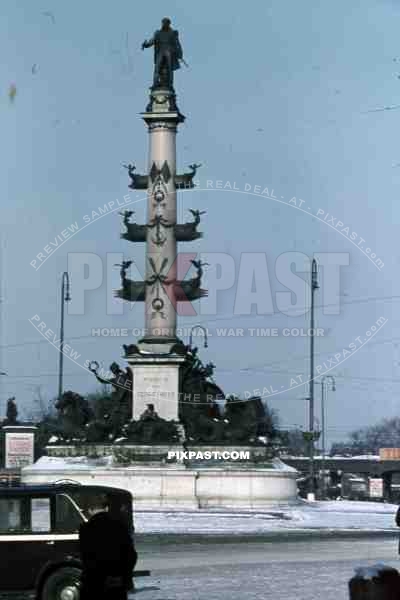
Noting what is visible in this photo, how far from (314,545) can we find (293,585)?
11187mm

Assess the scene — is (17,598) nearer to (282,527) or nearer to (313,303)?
(282,527)

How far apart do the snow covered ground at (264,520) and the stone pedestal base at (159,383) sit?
8.25 metres

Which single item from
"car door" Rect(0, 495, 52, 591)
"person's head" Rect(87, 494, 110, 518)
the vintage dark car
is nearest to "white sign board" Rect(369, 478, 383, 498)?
"person's head" Rect(87, 494, 110, 518)

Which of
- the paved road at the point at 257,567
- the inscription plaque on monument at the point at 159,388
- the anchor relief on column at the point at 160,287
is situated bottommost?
the paved road at the point at 257,567

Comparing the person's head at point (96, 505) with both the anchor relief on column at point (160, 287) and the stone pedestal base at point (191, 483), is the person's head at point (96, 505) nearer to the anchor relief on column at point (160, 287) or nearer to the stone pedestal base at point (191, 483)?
the stone pedestal base at point (191, 483)

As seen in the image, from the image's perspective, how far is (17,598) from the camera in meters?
21.3

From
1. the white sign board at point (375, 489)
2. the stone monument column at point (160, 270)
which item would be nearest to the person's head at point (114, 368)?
the stone monument column at point (160, 270)

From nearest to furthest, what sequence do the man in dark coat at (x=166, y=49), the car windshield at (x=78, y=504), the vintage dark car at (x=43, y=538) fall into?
the vintage dark car at (x=43, y=538) → the car windshield at (x=78, y=504) → the man in dark coat at (x=166, y=49)

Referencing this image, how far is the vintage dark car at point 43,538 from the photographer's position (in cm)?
1939

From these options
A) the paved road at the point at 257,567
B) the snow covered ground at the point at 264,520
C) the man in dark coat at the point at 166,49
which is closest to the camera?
the paved road at the point at 257,567

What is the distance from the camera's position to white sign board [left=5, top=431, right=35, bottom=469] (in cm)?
7544

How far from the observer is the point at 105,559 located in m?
14.6

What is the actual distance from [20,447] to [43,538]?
56144mm

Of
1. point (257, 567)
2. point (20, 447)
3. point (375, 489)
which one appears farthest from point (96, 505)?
point (375, 489)
